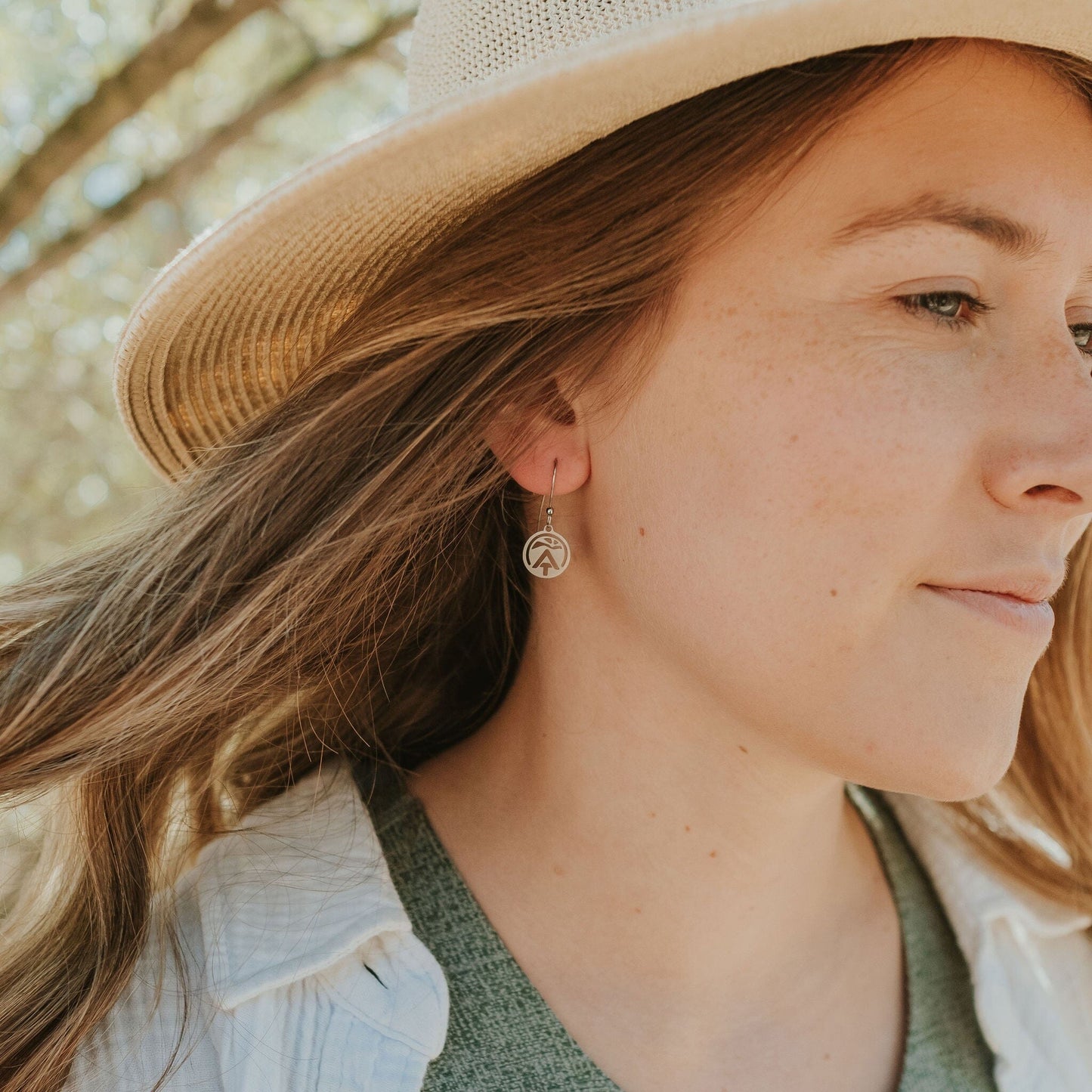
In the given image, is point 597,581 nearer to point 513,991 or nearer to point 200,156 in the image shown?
point 513,991

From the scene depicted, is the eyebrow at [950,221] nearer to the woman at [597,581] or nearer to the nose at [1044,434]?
the woman at [597,581]

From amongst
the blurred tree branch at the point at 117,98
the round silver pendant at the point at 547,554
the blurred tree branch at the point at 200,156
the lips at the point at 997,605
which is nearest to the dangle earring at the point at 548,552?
the round silver pendant at the point at 547,554

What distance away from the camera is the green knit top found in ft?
5.50

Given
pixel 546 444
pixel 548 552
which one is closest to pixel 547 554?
pixel 548 552

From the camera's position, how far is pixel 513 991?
1717 millimetres

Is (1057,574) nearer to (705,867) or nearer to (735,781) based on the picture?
(735,781)

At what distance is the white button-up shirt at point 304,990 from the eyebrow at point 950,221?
1.09 m

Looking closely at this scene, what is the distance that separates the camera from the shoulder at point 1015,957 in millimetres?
1899

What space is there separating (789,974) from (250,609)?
99cm

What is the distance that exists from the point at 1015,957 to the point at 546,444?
118 centimetres

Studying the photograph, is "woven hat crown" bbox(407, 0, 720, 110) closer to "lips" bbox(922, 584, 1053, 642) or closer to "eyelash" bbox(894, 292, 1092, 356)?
"eyelash" bbox(894, 292, 1092, 356)

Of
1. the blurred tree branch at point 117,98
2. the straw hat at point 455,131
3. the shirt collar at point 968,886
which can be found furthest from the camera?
the blurred tree branch at point 117,98

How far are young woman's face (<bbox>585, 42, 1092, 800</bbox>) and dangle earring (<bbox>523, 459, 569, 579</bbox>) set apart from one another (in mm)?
266

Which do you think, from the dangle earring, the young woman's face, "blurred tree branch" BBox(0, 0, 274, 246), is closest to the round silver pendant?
the dangle earring
